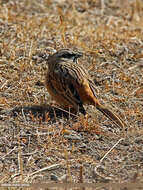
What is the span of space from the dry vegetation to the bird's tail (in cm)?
9

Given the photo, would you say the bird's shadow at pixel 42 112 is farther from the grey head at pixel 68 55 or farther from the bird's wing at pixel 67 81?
the grey head at pixel 68 55

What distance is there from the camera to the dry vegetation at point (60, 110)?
625cm

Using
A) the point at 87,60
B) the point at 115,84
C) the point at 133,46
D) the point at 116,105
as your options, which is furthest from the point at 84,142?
the point at 133,46

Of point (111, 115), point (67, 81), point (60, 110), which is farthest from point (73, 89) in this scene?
point (111, 115)

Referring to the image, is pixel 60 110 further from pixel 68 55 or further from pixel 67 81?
pixel 68 55

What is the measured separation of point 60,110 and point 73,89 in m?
0.47

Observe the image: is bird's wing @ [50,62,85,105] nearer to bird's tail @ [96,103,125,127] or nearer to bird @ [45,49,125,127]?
bird @ [45,49,125,127]

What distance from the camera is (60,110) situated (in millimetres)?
7469

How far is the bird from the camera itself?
7078 millimetres

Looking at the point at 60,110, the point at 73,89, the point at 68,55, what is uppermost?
the point at 68,55

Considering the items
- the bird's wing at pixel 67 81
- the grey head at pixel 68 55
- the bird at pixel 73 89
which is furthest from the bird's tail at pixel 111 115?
the grey head at pixel 68 55

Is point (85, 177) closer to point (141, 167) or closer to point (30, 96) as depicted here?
point (141, 167)

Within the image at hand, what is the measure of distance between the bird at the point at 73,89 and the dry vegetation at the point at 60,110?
0.17 metres

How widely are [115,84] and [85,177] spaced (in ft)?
8.70
